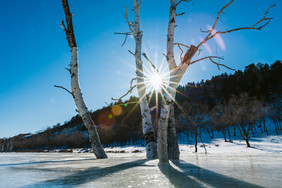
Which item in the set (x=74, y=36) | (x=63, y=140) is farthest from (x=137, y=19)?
(x=63, y=140)

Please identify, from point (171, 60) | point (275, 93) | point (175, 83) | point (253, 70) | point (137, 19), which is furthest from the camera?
point (253, 70)

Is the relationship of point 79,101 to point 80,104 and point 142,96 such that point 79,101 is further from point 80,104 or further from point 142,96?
point 142,96

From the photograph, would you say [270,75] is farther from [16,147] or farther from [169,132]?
[16,147]

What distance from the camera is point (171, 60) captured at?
3.63 metres

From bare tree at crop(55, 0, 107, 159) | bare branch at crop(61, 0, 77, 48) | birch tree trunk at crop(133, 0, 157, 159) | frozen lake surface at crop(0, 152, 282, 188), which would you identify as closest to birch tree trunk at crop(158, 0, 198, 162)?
frozen lake surface at crop(0, 152, 282, 188)

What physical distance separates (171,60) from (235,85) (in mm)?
102664

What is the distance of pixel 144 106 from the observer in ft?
15.9

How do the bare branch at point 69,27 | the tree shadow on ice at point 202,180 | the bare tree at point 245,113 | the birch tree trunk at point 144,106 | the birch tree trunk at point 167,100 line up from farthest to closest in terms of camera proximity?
the bare tree at point 245,113, the bare branch at point 69,27, the birch tree trunk at point 144,106, the birch tree trunk at point 167,100, the tree shadow on ice at point 202,180

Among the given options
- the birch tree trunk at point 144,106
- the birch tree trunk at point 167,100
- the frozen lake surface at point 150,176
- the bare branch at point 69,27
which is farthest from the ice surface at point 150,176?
the bare branch at point 69,27

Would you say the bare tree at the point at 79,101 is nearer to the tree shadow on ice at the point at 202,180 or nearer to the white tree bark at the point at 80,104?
the white tree bark at the point at 80,104

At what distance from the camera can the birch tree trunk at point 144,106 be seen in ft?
14.8

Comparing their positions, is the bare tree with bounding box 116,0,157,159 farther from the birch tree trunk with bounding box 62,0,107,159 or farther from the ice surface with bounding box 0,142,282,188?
the ice surface with bounding box 0,142,282,188

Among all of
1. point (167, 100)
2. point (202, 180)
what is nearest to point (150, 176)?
point (202, 180)

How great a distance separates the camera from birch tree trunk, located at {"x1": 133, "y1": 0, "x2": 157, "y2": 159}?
450 centimetres
